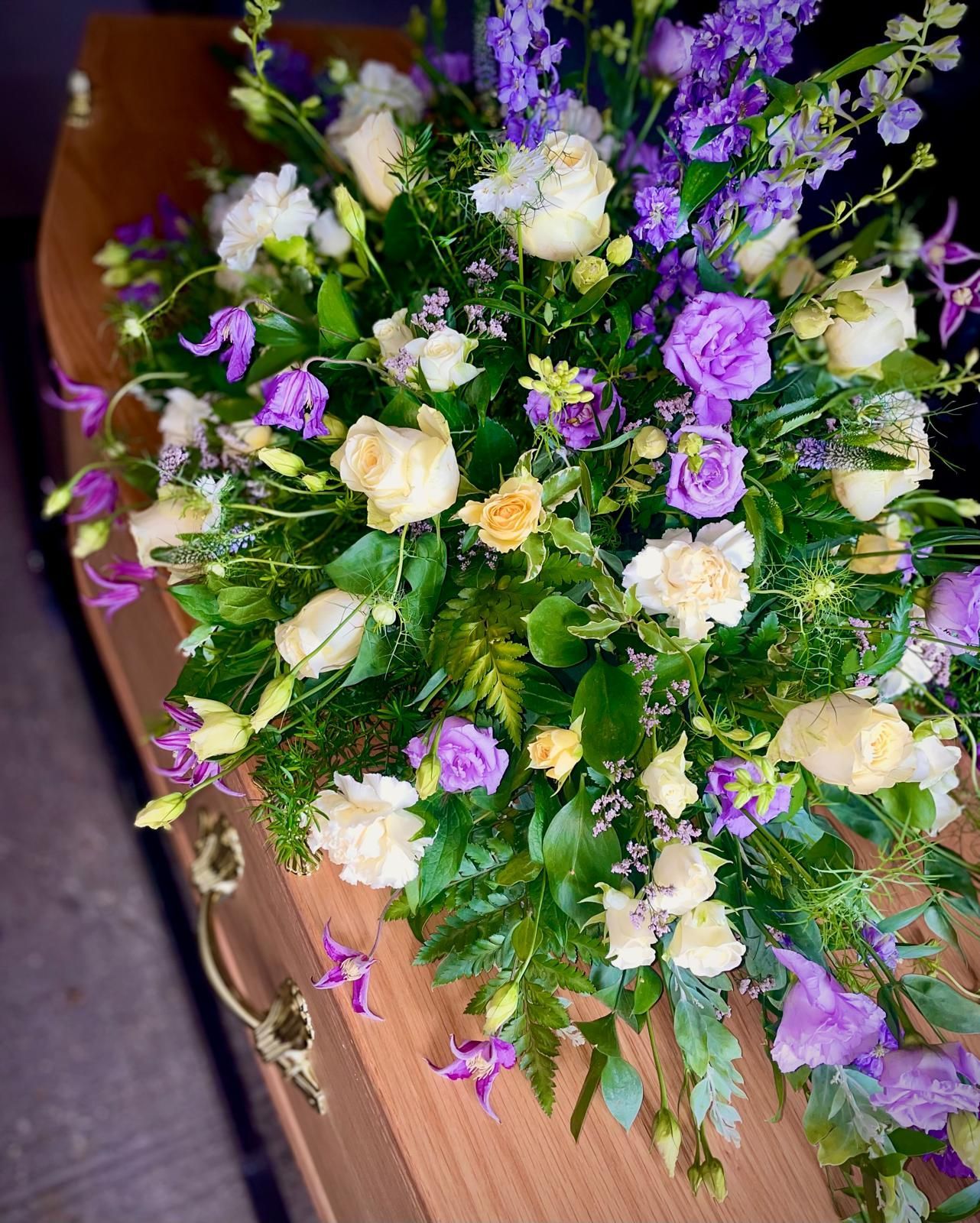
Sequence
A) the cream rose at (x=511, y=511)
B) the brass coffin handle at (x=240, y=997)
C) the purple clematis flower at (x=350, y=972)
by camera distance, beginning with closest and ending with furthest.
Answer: the cream rose at (x=511, y=511), the purple clematis flower at (x=350, y=972), the brass coffin handle at (x=240, y=997)

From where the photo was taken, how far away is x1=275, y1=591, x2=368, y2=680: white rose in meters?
0.59

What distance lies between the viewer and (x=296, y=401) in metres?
0.59

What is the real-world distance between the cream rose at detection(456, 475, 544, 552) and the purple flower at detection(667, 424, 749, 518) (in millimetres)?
94

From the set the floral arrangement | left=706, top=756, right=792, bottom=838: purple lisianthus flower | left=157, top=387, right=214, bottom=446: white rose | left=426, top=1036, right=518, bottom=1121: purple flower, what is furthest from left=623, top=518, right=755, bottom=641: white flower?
left=157, top=387, right=214, bottom=446: white rose

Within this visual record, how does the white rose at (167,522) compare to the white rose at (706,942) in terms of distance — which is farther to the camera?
the white rose at (167,522)

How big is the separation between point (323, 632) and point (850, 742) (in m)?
0.33

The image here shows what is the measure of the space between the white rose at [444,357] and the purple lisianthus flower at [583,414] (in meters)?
0.05

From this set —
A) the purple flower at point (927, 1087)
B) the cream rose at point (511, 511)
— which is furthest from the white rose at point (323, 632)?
the purple flower at point (927, 1087)

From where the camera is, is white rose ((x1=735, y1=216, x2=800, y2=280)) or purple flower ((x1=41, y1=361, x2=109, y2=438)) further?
purple flower ((x1=41, y1=361, x2=109, y2=438))

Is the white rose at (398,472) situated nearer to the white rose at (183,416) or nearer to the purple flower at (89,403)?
the white rose at (183,416)

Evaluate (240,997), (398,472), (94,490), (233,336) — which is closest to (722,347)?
(398,472)

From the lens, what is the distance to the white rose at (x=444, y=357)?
0.59 m

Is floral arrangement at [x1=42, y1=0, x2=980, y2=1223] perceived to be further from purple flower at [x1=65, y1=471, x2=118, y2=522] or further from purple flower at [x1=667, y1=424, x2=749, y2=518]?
purple flower at [x1=65, y1=471, x2=118, y2=522]

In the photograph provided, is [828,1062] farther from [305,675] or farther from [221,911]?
[221,911]
